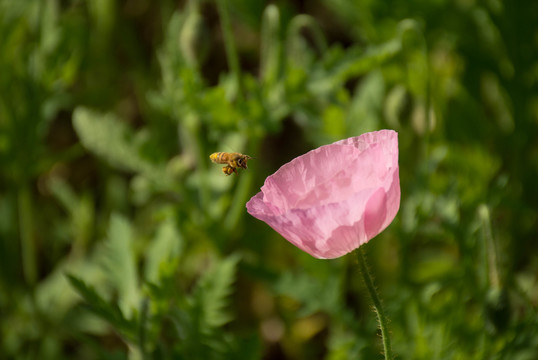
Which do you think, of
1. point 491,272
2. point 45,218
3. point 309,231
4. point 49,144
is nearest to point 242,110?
point 491,272

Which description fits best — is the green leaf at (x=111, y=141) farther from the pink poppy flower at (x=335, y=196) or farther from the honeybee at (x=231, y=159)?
the pink poppy flower at (x=335, y=196)

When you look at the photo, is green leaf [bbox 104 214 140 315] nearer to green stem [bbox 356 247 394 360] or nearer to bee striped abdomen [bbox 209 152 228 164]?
bee striped abdomen [bbox 209 152 228 164]

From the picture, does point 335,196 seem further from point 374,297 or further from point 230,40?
point 230,40

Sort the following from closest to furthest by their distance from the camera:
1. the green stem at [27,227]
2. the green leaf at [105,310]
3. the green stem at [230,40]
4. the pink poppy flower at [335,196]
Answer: the pink poppy flower at [335,196], the green leaf at [105,310], the green stem at [230,40], the green stem at [27,227]

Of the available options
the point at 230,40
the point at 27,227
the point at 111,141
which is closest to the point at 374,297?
the point at 230,40

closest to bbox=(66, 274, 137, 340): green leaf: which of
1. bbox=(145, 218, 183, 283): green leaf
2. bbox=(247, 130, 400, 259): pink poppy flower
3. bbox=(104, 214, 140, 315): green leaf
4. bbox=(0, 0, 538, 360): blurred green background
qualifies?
bbox=(0, 0, 538, 360): blurred green background

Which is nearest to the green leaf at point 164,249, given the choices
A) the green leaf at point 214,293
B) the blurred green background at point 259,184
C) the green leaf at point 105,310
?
the blurred green background at point 259,184

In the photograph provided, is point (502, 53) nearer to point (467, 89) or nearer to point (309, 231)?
point (467, 89)
